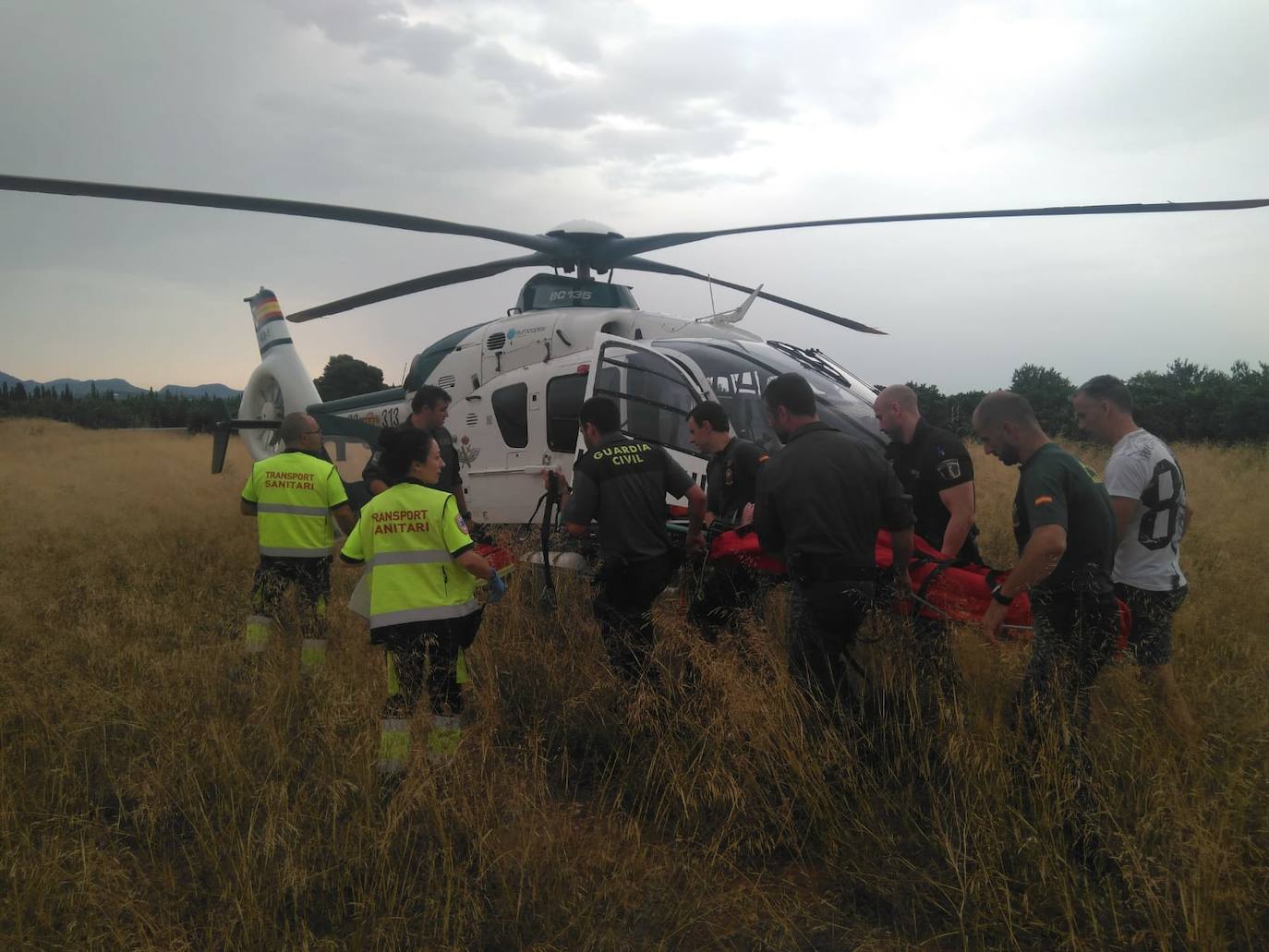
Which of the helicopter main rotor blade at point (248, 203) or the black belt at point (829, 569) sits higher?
the helicopter main rotor blade at point (248, 203)

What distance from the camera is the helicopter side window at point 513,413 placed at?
23.5 feet

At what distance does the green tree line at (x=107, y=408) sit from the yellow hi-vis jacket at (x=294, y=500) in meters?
28.2

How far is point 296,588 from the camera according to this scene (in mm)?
4758

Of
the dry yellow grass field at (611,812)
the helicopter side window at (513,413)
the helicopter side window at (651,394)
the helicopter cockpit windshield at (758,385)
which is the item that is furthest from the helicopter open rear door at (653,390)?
the dry yellow grass field at (611,812)

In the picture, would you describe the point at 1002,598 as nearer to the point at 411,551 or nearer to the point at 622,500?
the point at 622,500

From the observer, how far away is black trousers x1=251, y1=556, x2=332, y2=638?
469cm

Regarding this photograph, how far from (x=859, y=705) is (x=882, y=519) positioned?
0.82m

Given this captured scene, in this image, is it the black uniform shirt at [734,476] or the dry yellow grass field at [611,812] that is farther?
the black uniform shirt at [734,476]

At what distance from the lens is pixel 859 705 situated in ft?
11.3

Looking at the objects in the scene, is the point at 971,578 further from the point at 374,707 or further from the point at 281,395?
the point at 281,395

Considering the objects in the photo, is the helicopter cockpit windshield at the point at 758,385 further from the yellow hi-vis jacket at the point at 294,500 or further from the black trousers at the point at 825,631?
the yellow hi-vis jacket at the point at 294,500

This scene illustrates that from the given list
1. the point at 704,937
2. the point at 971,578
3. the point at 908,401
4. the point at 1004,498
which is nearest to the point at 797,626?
the point at 971,578

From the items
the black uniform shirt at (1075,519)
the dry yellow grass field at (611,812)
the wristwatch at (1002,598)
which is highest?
the black uniform shirt at (1075,519)

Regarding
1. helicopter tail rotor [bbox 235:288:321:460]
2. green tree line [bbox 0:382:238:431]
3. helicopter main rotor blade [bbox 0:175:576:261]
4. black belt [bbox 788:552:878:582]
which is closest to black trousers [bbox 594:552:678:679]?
black belt [bbox 788:552:878:582]
